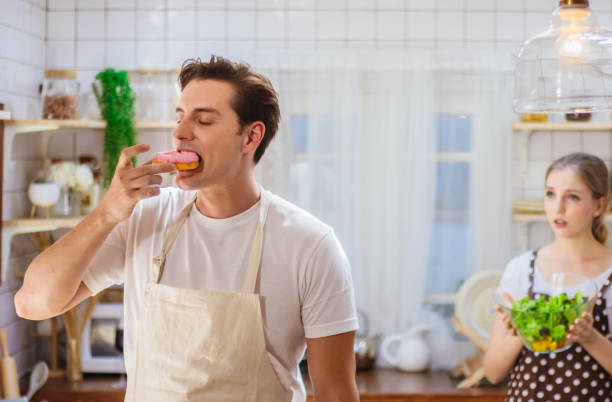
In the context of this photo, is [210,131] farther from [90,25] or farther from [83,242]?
[90,25]

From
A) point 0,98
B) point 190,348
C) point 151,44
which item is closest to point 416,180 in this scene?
point 151,44

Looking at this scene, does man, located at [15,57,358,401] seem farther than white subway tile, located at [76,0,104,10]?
No

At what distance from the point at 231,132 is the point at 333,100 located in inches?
79.5

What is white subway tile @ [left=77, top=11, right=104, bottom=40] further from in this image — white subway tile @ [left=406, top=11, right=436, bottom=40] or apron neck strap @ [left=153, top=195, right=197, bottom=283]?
apron neck strap @ [left=153, top=195, right=197, bottom=283]

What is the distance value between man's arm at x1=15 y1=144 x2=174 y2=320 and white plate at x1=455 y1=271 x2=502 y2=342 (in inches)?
86.4

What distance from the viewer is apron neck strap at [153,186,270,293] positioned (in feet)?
5.08

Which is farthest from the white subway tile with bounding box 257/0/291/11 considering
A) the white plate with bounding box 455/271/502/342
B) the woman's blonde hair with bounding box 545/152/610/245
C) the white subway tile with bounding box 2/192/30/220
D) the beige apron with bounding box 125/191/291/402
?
the beige apron with bounding box 125/191/291/402

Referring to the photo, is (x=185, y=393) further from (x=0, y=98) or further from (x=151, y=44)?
(x=151, y=44)

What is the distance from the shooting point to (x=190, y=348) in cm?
155

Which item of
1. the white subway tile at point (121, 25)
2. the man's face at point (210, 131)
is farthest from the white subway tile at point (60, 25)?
the man's face at point (210, 131)

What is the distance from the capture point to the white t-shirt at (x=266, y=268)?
1559mm

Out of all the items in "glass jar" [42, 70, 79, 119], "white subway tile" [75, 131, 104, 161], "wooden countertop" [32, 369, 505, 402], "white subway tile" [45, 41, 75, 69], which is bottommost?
"wooden countertop" [32, 369, 505, 402]

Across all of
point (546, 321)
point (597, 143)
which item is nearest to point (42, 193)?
point (546, 321)

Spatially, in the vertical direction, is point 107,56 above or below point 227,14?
below
